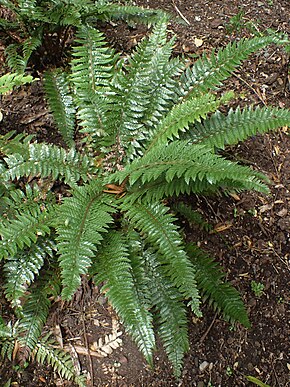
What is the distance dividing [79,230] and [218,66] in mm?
1510

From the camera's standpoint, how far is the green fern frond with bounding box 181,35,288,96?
3.05 m

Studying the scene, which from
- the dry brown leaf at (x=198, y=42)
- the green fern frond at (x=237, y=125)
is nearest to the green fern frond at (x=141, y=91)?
the green fern frond at (x=237, y=125)

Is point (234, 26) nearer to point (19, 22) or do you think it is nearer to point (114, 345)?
point (19, 22)

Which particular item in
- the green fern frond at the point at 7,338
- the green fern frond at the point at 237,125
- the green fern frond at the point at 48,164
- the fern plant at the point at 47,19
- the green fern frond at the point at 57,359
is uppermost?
the fern plant at the point at 47,19

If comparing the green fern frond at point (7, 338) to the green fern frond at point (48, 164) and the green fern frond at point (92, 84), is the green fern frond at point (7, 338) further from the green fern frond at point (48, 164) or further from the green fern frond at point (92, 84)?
the green fern frond at point (92, 84)

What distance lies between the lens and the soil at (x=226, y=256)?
10.3 ft

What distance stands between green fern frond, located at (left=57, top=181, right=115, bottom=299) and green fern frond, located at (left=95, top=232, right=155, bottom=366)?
5.4 inches

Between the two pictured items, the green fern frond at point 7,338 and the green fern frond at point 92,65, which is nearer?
the green fern frond at point 7,338

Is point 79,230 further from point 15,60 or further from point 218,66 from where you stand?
point 15,60

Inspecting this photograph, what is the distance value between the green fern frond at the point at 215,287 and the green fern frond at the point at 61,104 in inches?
48.5

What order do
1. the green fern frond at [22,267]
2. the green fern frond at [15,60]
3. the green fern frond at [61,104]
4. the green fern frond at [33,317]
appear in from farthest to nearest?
the green fern frond at [15,60]
the green fern frond at [61,104]
the green fern frond at [33,317]
the green fern frond at [22,267]

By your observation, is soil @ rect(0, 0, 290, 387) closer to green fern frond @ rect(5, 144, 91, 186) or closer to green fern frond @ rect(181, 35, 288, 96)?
green fern frond @ rect(5, 144, 91, 186)

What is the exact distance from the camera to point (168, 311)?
2891 mm

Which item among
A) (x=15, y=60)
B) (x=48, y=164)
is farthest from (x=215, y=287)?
(x=15, y=60)
